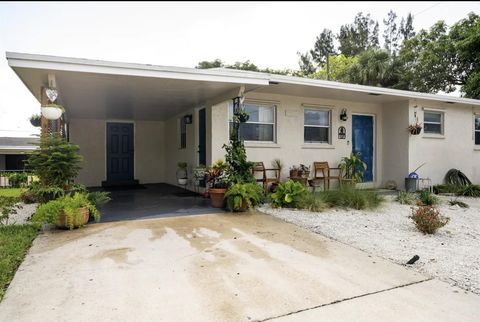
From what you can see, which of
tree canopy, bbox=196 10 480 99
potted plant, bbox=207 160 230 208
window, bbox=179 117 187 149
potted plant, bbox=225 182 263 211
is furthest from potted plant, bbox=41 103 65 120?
tree canopy, bbox=196 10 480 99

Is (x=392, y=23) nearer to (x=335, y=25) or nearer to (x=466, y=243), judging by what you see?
(x=335, y=25)

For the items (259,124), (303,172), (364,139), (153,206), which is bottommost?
(153,206)

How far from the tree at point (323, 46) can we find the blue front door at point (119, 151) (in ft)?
71.0

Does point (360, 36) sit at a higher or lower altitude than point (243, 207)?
higher

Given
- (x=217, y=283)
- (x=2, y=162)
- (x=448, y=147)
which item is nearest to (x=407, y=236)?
(x=217, y=283)

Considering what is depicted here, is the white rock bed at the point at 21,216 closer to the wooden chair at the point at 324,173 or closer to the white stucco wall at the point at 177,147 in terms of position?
the white stucco wall at the point at 177,147

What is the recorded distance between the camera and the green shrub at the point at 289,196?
6.22 metres

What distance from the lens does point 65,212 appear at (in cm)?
450

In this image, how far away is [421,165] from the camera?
30.2 ft

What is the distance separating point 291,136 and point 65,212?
18.3ft

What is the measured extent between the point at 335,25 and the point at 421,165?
22399mm

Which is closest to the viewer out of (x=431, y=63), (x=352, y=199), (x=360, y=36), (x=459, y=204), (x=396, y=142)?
(x=352, y=199)

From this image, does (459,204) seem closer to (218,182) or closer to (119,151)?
(218,182)

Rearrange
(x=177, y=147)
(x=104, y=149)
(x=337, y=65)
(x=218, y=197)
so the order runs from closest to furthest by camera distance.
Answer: (x=218, y=197) → (x=177, y=147) → (x=104, y=149) → (x=337, y=65)
